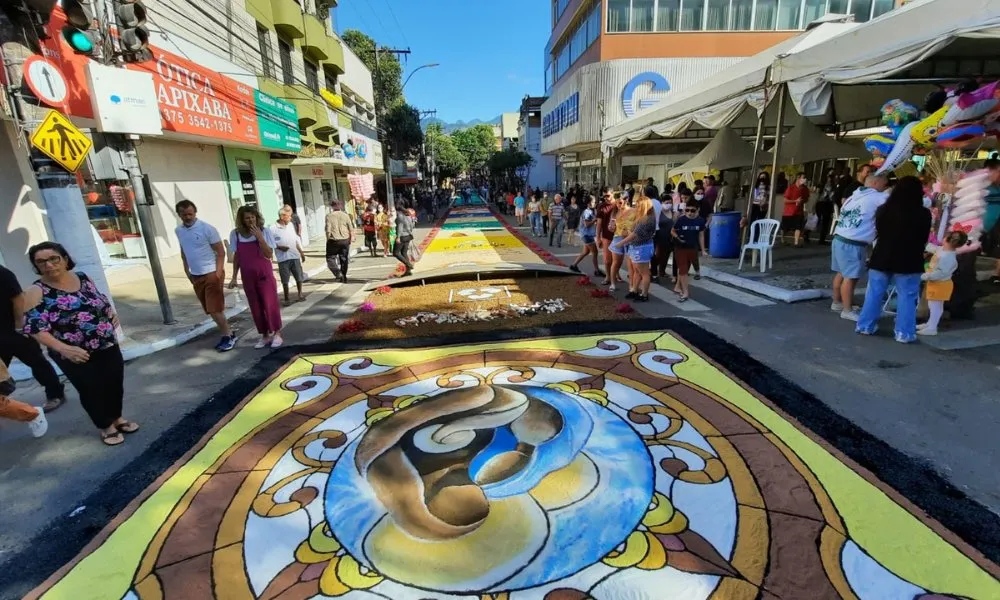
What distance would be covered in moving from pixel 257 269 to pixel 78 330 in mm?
2184

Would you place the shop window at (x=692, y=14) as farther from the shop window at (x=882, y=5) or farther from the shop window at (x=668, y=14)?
the shop window at (x=882, y=5)

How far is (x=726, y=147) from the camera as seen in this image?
1217 cm

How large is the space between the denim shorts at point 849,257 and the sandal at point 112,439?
7800 millimetres

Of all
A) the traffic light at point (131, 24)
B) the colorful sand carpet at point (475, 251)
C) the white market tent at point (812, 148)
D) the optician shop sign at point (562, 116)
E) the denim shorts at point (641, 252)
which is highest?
the optician shop sign at point (562, 116)

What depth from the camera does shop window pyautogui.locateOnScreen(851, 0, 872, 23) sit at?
2169 cm

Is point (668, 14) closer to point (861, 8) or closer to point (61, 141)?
point (861, 8)

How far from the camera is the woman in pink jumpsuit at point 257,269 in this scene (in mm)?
5367

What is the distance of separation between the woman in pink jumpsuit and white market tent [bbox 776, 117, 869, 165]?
10755mm

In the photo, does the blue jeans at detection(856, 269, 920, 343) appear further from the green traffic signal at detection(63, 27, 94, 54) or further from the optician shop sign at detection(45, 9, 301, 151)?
the optician shop sign at detection(45, 9, 301, 151)

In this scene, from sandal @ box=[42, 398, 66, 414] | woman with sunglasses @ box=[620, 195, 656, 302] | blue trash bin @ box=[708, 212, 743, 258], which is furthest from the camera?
blue trash bin @ box=[708, 212, 743, 258]

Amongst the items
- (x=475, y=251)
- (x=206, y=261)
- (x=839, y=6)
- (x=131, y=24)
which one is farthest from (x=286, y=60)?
(x=839, y=6)

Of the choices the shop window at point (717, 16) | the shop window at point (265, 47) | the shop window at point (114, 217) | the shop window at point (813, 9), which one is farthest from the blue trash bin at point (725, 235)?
the shop window at point (813, 9)

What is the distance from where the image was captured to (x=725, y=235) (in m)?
10.1

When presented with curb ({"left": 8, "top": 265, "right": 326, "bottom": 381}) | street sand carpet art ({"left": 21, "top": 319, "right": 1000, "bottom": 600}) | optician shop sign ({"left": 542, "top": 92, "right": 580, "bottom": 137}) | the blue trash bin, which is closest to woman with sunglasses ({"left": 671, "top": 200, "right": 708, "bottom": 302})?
street sand carpet art ({"left": 21, "top": 319, "right": 1000, "bottom": 600})
